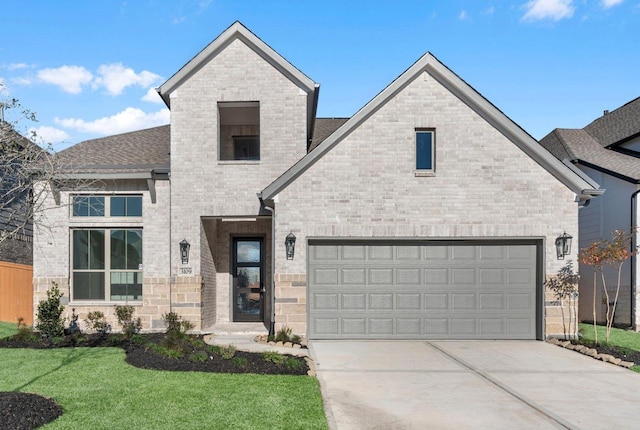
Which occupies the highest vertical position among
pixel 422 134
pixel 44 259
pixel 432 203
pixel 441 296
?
pixel 422 134

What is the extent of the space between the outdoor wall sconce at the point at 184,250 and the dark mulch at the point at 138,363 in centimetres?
206

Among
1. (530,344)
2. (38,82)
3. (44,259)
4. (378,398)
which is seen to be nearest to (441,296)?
(530,344)

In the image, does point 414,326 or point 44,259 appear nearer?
point 414,326

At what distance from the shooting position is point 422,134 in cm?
1266

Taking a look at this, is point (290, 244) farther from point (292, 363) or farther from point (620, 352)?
point (620, 352)

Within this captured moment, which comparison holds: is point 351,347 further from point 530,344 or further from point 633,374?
point 633,374

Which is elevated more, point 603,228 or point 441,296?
point 603,228

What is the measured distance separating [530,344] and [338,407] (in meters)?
7.16

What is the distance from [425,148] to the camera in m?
12.7

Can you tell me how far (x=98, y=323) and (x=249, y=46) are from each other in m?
8.70

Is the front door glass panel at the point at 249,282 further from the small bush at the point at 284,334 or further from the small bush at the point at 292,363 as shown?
the small bush at the point at 292,363

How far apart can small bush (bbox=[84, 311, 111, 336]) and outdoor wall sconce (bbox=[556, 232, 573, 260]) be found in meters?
12.1

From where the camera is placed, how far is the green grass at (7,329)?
42.3 ft

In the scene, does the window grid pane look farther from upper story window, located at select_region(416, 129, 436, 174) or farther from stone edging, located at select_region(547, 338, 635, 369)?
stone edging, located at select_region(547, 338, 635, 369)
